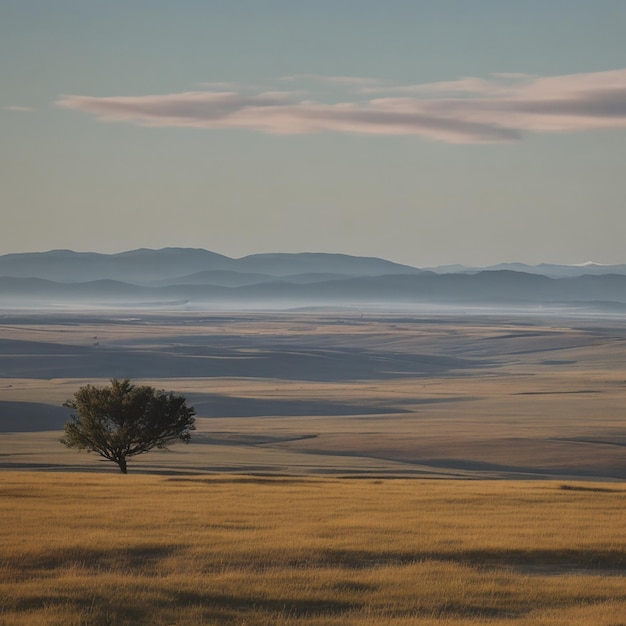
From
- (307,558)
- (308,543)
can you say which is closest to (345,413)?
(308,543)

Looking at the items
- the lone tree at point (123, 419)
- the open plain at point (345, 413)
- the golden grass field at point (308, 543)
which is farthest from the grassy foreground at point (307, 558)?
the open plain at point (345, 413)

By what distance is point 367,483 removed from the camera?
Result: 4453cm

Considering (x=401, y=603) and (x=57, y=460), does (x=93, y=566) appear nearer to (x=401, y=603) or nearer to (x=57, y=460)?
(x=401, y=603)

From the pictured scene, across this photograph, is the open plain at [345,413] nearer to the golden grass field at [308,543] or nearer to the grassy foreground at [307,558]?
the golden grass field at [308,543]

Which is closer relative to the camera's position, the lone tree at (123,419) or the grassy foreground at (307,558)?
the grassy foreground at (307,558)

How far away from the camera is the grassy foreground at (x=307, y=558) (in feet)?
63.3

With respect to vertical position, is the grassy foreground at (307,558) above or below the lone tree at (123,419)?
below

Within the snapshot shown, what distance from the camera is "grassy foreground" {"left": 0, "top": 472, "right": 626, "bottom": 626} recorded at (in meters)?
19.3

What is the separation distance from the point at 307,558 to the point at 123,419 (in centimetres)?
3117

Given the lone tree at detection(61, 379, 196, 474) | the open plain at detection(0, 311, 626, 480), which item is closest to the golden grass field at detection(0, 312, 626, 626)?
the open plain at detection(0, 311, 626, 480)

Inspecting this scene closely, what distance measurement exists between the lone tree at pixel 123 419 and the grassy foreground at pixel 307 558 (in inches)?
673

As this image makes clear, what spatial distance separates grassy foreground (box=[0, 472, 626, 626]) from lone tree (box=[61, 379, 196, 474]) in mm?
17089

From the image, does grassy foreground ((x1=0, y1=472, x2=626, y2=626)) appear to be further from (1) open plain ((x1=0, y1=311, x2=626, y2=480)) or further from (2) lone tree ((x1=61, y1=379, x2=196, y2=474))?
(1) open plain ((x1=0, y1=311, x2=626, y2=480))

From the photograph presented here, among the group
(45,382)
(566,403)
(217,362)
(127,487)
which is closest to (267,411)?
(566,403)
